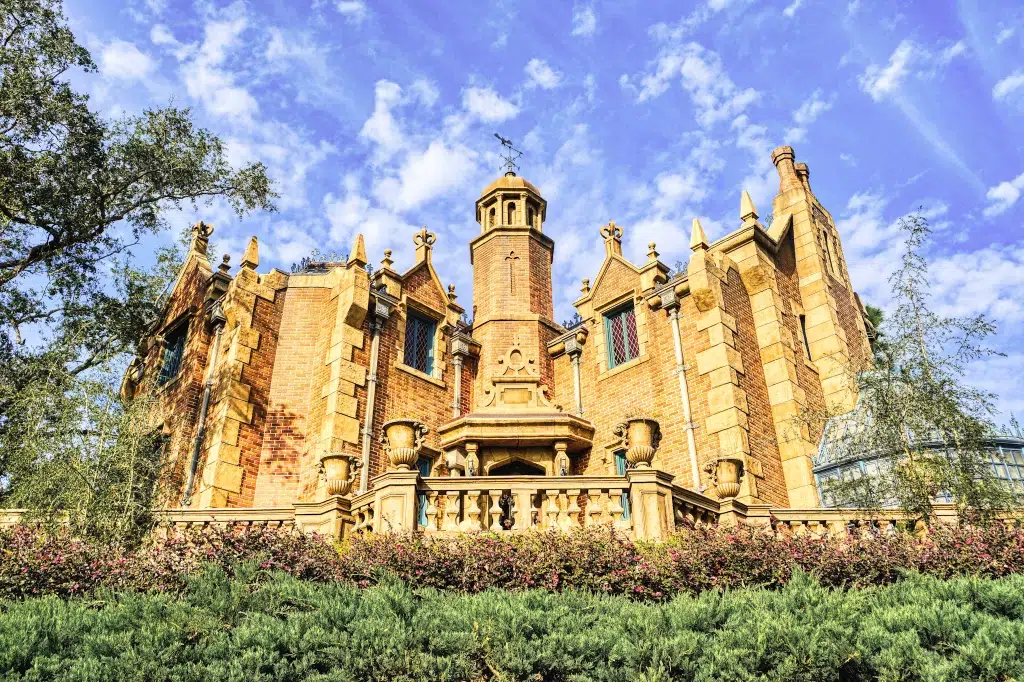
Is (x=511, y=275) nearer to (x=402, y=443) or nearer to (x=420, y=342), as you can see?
(x=420, y=342)

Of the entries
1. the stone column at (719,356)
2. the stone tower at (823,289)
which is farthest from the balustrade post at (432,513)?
the stone tower at (823,289)

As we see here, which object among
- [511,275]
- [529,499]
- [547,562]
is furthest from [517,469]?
[547,562]

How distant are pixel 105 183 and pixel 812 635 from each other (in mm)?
18451

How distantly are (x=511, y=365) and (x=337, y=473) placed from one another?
6823 millimetres

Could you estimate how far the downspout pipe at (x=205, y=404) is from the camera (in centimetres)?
1636

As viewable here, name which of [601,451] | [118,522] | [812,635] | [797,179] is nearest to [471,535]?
[812,635]

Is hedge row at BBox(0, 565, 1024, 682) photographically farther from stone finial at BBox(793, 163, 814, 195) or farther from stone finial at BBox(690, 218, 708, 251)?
stone finial at BBox(793, 163, 814, 195)

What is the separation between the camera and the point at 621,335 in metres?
19.9

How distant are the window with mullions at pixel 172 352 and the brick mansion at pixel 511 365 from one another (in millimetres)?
72

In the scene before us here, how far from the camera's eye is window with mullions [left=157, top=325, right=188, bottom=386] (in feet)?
65.2

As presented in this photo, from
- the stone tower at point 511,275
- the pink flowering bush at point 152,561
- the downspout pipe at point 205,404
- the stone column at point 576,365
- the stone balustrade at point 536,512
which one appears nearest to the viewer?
the pink flowering bush at point 152,561

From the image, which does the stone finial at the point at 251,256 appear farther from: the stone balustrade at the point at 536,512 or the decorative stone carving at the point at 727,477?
the decorative stone carving at the point at 727,477

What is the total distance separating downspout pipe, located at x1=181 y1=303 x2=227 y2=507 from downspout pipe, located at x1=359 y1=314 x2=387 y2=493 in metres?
3.56

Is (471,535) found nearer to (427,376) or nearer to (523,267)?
→ (427,376)
